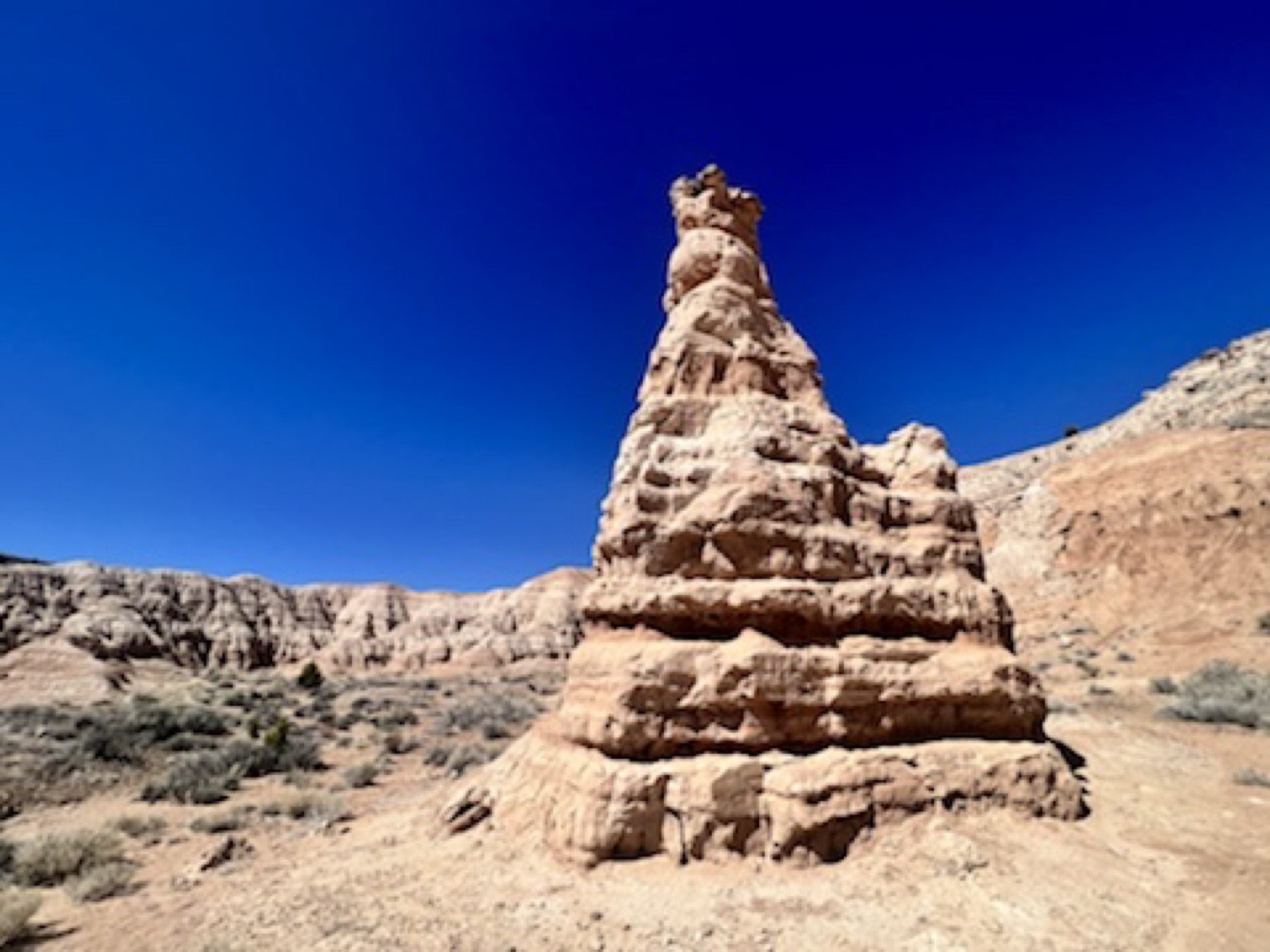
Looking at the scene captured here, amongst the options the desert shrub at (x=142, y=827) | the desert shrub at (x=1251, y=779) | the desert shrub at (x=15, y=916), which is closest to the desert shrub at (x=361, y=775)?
the desert shrub at (x=142, y=827)

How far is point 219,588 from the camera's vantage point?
5650 centimetres

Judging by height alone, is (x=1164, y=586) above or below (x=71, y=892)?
above

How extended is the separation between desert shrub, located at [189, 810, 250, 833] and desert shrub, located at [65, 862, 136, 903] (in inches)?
90.8

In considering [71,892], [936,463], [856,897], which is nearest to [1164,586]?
[936,463]

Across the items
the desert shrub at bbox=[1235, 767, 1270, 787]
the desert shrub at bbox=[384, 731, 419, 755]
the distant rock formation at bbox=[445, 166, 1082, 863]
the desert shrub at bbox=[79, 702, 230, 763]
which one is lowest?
the desert shrub at bbox=[384, 731, 419, 755]

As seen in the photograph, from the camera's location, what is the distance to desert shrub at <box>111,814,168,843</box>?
11.0 meters

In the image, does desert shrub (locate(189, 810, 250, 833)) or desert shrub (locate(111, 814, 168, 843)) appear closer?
desert shrub (locate(111, 814, 168, 843))

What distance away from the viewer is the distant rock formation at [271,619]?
1603 inches

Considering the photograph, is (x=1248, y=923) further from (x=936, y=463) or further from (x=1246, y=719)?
(x=1246, y=719)

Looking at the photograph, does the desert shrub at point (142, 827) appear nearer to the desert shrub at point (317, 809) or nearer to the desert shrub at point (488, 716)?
the desert shrub at point (317, 809)

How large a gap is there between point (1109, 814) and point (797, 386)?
7788 mm

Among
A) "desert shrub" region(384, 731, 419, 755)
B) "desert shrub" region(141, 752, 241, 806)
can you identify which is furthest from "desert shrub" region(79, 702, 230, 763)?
→ "desert shrub" region(384, 731, 419, 755)

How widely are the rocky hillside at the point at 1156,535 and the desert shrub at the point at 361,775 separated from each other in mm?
25025

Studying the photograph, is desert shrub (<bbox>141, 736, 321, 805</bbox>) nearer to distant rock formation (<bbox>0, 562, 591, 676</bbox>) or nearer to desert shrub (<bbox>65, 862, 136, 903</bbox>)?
desert shrub (<bbox>65, 862, 136, 903</bbox>)
